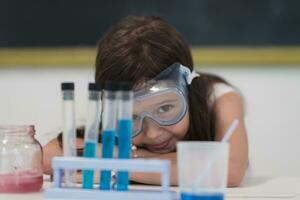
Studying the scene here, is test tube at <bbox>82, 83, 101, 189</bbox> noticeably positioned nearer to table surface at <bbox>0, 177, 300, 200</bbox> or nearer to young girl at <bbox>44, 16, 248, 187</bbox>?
table surface at <bbox>0, 177, 300, 200</bbox>

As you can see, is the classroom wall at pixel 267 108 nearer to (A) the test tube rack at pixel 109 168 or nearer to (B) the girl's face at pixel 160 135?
(B) the girl's face at pixel 160 135

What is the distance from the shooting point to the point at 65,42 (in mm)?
2080

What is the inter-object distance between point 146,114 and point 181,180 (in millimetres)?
352

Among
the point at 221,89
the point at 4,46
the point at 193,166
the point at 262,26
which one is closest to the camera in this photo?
the point at 193,166

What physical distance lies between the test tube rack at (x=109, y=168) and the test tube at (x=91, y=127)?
0.10 ft

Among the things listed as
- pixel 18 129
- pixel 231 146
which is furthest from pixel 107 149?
pixel 231 146

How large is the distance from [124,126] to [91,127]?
0.06m

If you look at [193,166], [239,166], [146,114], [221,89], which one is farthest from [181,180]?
[221,89]

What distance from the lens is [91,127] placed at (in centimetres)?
90

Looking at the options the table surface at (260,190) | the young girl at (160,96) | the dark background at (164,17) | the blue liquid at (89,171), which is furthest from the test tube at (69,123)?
the dark background at (164,17)

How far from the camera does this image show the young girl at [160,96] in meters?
1.21

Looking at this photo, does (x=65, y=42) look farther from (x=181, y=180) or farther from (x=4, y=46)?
(x=181, y=180)

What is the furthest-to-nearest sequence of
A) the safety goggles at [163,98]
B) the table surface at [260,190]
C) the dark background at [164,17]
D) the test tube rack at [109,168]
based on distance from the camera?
the dark background at [164,17]
the safety goggles at [163,98]
the table surface at [260,190]
the test tube rack at [109,168]

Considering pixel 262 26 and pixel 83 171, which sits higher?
pixel 262 26
